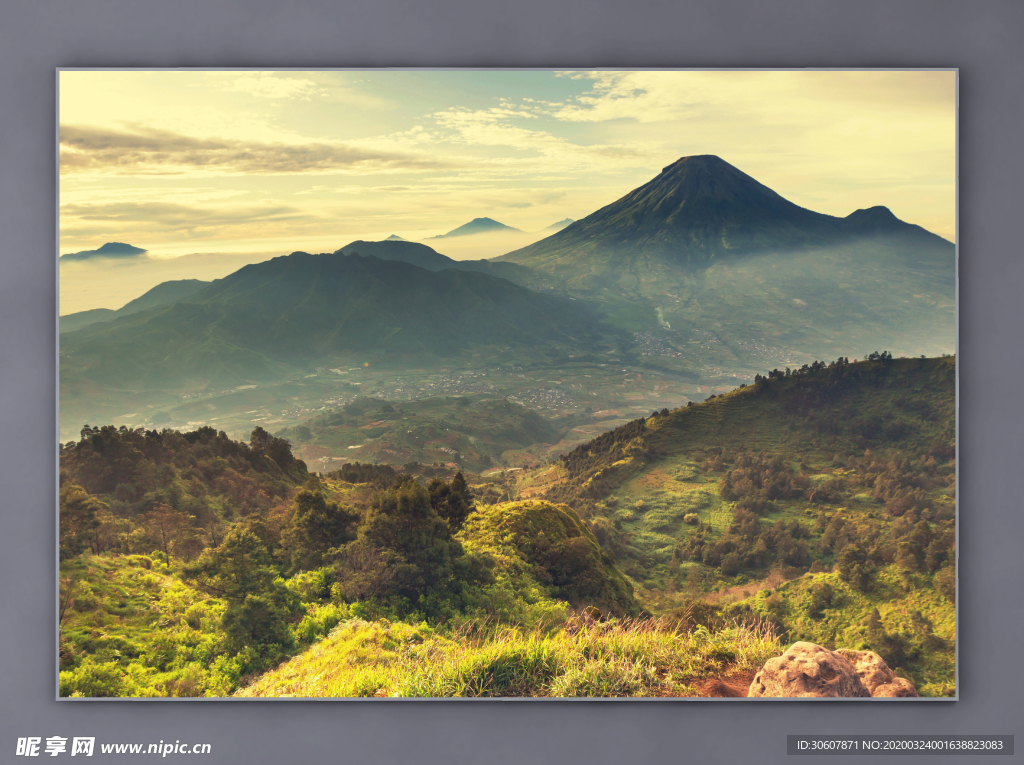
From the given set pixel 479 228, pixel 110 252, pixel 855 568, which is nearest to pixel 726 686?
pixel 855 568

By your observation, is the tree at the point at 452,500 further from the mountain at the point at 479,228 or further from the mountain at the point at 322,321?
the mountain at the point at 479,228

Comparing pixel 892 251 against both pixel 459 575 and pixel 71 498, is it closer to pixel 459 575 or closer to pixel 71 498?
pixel 459 575

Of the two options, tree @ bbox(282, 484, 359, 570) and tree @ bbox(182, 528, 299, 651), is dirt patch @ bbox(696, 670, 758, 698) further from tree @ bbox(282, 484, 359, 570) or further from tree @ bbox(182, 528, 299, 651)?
tree @ bbox(182, 528, 299, 651)

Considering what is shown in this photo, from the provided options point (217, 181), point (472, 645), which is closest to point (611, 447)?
point (472, 645)

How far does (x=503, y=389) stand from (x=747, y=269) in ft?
7.57

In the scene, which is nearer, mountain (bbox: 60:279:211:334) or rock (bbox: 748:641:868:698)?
rock (bbox: 748:641:868:698)

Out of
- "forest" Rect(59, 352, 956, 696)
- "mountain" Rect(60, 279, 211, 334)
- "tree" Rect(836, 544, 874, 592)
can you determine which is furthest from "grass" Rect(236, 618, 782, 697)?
"mountain" Rect(60, 279, 211, 334)

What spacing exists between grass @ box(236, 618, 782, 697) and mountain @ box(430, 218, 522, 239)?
2924 mm

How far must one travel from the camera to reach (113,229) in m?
3.44

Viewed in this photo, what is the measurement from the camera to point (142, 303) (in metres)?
3.60

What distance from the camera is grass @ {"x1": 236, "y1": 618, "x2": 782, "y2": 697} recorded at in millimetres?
3025

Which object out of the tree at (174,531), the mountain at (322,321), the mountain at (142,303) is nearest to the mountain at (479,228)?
the mountain at (322,321)

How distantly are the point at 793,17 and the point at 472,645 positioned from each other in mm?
4807

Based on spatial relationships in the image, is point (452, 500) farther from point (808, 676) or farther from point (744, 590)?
point (808, 676)
